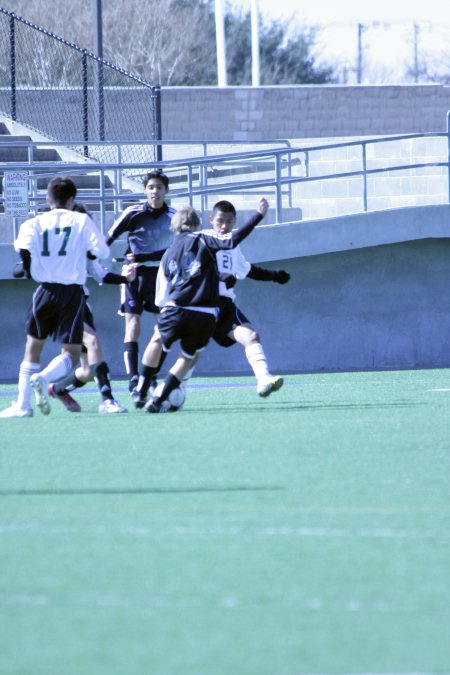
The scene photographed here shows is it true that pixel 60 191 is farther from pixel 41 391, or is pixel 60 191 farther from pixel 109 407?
pixel 109 407

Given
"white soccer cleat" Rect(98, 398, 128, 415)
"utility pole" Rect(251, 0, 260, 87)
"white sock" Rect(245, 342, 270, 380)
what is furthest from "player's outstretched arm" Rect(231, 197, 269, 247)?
"utility pole" Rect(251, 0, 260, 87)

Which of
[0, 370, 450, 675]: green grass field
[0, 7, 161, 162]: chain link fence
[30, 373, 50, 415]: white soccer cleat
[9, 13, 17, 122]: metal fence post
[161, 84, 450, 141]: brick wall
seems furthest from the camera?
[161, 84, 450, 141]: brick wall

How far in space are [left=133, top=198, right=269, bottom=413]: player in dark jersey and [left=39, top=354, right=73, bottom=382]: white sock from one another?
82 cm

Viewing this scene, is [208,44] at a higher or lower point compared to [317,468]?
higher

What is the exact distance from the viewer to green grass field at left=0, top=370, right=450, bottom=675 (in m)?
4.73

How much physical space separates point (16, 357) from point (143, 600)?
45.9ft

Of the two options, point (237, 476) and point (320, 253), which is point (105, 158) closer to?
point (320, 253)

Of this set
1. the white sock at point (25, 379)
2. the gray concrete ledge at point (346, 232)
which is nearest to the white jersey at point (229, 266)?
the white sock at point (25, 379)

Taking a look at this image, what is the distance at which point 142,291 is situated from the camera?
570 inches

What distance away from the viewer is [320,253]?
65.0 feet

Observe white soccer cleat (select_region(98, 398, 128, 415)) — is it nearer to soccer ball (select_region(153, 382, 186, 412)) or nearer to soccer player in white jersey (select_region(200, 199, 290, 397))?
soccer ball (select_region(153, 382, 186, 412))

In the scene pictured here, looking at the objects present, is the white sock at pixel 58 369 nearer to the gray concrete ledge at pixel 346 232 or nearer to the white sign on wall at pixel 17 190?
the white sign on wall at pixel 17 190

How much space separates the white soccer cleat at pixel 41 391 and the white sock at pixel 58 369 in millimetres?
57

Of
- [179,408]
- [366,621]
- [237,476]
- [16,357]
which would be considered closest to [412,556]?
[366,621]
